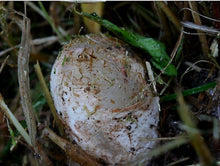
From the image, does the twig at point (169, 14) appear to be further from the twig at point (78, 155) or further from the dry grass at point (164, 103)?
the twig at point (78, 155)

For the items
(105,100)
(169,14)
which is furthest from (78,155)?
(169,14)

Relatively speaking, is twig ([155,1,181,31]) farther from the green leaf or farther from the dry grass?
the green leaf

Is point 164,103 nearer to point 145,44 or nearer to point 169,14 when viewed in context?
point 145,44

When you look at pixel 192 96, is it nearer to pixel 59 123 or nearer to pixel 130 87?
pixel 130 87

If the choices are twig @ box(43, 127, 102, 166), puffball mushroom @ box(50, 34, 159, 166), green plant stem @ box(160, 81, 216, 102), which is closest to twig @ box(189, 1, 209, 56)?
green plant stem @ box(160, 81, 216, 102)

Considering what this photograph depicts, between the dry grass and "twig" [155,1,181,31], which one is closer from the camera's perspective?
the dry grass

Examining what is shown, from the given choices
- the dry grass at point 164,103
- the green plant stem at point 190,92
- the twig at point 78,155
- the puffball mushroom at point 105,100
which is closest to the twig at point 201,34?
the dry grass at point 164,103
